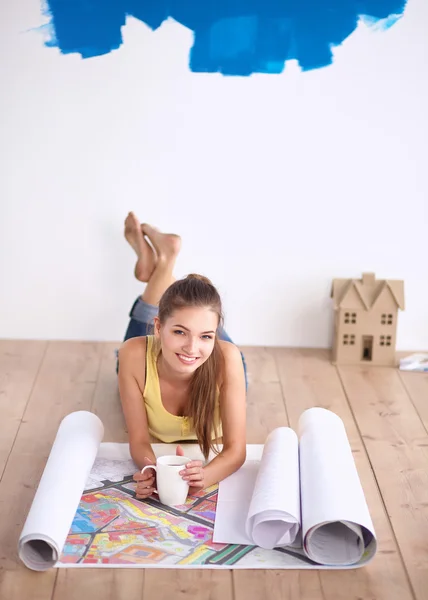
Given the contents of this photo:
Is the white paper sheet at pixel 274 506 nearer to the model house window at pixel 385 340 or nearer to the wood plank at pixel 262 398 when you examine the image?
the wood plank at pixel 262 398

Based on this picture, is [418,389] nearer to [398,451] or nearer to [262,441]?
[398,451]

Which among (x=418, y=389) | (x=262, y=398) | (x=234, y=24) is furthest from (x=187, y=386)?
(x=234, y=24)

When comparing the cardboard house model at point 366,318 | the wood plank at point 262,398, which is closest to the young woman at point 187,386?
the wood plank at point 262,398

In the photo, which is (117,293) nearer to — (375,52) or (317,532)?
(375,52)

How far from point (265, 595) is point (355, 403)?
116cm

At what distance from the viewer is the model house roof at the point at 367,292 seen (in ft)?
10.3

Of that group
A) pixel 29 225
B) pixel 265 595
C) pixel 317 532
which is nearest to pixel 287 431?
pixel 317 532

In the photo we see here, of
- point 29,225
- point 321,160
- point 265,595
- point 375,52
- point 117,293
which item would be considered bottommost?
point 265,595

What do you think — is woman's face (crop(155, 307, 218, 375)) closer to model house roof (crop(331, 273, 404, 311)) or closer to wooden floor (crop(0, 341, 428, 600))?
wooden floor (crop(0, 341, 428, 600))

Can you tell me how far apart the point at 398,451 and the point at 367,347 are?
0.81 meters

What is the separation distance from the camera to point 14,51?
3037 millimetres

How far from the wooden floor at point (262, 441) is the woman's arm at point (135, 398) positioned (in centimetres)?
28

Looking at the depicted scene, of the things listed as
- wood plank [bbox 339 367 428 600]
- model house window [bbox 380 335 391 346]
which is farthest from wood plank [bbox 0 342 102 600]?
model house window [bbox 380 335 391 346]

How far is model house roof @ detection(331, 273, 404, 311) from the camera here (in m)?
3.14
